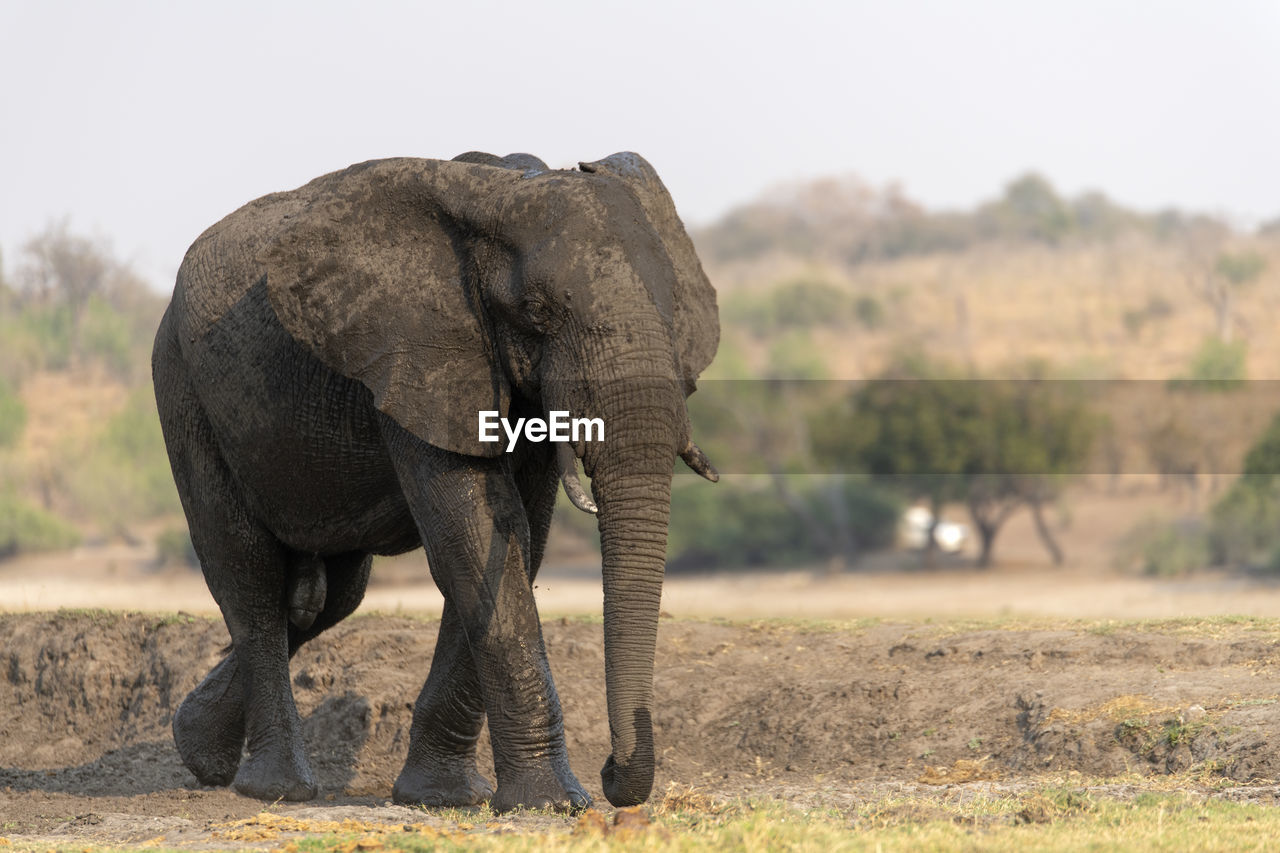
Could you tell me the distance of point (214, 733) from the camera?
31.6 ft

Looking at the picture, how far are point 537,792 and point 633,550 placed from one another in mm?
1439

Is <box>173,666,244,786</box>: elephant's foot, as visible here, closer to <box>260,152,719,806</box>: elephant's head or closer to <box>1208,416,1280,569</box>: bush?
<box>260,152,719,806</box>: elephant's head

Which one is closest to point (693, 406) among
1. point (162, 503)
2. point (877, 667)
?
point (162, 503)

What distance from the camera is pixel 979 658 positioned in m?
11.1

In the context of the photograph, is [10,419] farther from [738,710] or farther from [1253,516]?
[738,710]

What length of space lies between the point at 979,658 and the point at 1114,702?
1775mm

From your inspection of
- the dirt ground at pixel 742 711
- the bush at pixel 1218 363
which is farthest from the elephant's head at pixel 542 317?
the bush at pixel 1218 363

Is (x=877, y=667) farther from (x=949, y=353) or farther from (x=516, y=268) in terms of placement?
(x=949, y=353)

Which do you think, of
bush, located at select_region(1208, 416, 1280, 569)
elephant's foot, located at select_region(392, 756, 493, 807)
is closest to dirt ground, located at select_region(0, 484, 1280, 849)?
elephant's foot, located at select_region(392, 756, 493, 807)

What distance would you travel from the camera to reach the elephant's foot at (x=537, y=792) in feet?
24.7

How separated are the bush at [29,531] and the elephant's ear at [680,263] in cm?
3669

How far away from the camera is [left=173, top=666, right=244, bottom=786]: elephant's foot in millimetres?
9609

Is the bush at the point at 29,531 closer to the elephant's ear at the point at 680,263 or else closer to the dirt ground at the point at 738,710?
the dirt ground at the point at 738,710

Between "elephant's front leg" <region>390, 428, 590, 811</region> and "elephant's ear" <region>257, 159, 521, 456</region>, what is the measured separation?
0.76ft
